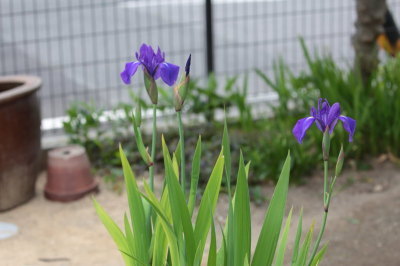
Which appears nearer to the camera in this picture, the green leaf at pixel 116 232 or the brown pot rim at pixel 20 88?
the green leaf at pixel 116 232

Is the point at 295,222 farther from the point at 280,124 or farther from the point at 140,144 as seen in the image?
the point at 140,144

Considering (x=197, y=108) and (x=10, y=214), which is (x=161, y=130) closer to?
(x=197, y=108)

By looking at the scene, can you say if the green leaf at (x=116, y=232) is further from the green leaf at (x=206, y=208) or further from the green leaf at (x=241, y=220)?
the green leaf at (x=241, y=220)

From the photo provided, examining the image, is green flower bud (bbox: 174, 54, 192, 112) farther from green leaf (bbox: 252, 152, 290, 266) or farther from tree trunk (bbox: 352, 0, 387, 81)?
tree trunk (bbox: 352, 0, 387, 81)

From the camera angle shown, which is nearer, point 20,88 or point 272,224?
point 272,224

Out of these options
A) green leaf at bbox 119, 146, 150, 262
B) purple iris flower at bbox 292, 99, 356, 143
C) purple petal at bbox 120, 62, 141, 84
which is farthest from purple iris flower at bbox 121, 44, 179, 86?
purple iris flower at bbox 292, 99, 356, 143

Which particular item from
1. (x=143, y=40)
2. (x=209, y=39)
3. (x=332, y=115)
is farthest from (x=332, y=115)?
(x=143, y=40)

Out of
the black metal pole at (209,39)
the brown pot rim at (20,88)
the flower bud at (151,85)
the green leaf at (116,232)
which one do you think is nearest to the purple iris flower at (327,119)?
the flower bud at (151,85)

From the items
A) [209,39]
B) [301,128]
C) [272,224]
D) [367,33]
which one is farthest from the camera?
[209,39]
